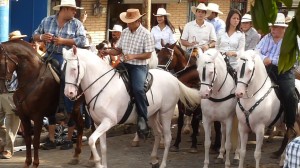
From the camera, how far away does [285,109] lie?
28.7 ft

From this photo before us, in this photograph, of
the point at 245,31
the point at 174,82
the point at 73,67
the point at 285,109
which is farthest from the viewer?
the point at 245,31

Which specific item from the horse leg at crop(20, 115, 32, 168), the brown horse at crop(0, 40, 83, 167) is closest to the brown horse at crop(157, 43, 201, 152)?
the brown horse at crop(0, 40, 83, 167)

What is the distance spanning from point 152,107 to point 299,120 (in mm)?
2475

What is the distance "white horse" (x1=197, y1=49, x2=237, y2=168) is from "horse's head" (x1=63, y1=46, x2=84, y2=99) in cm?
178

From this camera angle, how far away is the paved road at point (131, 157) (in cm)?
966

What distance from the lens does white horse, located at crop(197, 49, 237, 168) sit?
8.47 m

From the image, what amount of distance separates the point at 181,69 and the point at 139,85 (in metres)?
2.66

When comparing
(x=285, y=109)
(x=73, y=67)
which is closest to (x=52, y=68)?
(x=73, y=67)

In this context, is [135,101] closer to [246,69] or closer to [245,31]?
[246,69]

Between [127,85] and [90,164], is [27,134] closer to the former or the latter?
[90,164]

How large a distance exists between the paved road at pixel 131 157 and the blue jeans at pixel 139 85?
1564mm

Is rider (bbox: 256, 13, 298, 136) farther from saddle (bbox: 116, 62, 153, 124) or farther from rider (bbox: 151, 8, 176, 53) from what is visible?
rider (bbox: 151, 8, 176, 53)

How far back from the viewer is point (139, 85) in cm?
841

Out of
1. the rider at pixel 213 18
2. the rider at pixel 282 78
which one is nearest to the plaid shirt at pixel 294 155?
the rider at pixel 282 78
